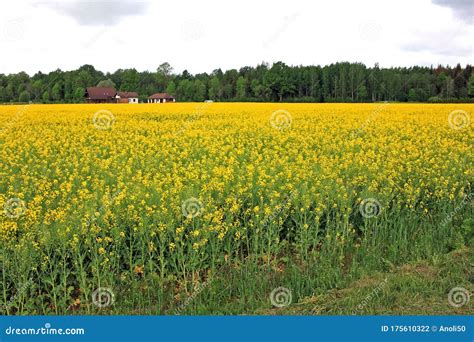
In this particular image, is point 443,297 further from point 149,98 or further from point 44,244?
point 149,98

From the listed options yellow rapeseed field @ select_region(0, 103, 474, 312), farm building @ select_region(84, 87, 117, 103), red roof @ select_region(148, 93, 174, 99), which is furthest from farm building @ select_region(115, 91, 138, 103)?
yellow rapeseed field @ select_region(0, 103, 474, 312)

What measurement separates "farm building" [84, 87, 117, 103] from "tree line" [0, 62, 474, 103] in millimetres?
1096

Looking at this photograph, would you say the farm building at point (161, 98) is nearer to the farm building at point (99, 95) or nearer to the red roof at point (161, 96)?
the red roof at point (161, 96)

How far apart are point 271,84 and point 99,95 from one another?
22.8 meters

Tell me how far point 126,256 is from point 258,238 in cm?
213

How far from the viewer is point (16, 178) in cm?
1093

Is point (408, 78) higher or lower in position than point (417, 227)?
higher

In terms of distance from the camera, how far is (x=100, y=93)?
68875 millimetres

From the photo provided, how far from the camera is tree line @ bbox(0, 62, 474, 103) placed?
63.1m

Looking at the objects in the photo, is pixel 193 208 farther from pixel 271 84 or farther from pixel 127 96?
pixel 127 96

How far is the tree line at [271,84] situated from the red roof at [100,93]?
105 cm

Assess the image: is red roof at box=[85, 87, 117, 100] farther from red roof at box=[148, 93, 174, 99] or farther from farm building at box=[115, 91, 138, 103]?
red roof at box=[148, 93, 174, 99]

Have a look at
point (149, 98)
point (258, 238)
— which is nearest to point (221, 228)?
point (258, 238)

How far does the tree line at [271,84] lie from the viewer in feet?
207
